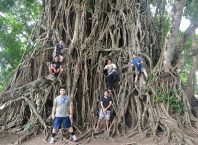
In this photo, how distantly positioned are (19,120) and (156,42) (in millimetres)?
4477

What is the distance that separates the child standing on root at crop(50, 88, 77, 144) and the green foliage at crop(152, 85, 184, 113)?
81.3 inches

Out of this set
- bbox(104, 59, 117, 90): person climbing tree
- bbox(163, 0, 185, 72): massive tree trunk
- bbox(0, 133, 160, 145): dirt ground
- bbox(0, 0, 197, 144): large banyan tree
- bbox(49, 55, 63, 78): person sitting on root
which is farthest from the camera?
bbox(104, 59, 117, 90): person climbing tree

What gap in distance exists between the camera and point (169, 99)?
767cm

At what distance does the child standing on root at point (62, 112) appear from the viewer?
6781mm

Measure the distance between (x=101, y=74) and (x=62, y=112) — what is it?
7.19 ft

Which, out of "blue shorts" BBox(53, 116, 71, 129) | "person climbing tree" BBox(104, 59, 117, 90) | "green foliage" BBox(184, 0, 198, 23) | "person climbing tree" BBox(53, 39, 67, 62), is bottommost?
"blue shorts" BBox(53, 116, 71, 129)

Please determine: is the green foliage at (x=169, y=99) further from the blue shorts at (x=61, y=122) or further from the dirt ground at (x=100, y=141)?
the blue shorts at (x=61, y=122)

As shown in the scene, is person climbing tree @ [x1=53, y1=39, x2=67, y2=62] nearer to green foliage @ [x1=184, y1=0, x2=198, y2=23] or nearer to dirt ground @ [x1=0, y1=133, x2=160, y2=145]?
dirt ground @ [x1=0, y1=133, x2=160, y2=145]

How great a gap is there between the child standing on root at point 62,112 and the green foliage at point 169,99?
206cm

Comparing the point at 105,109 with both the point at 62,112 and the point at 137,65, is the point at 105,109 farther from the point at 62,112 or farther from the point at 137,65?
the point at 137,65

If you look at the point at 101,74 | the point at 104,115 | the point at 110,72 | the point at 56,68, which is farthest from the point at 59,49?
the point at 104,115

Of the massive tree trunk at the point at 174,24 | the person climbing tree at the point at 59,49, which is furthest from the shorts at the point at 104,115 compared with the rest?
the massive tree trunk at the point at 174,24

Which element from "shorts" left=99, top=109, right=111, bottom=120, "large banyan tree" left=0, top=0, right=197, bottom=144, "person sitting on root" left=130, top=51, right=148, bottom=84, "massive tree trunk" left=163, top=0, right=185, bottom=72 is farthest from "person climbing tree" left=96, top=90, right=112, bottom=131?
"massive tree trunk" left=163, top=0, right=185, bottom=72

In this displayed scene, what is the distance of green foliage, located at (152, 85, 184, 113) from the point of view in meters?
7.66
